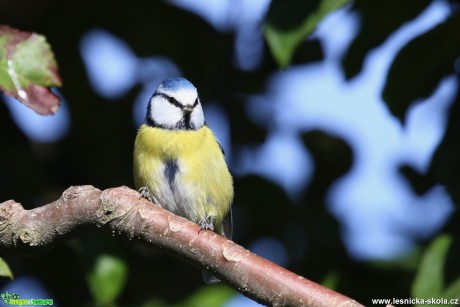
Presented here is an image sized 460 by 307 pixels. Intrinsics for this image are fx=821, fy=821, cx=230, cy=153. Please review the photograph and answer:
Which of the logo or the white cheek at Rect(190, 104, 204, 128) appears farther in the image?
the white cheek at Rect(190, 104, 204, 128)

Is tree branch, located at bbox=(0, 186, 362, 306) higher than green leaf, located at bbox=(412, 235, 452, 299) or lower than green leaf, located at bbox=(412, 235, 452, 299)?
lower

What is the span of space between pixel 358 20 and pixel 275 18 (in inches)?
18.7

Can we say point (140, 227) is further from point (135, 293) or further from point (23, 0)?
point (23, 0)

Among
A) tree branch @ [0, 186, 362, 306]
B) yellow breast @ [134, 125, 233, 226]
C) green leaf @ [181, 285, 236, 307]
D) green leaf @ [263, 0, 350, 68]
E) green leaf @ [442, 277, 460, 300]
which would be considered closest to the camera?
tree branch @ [0, 186, 362, 306]

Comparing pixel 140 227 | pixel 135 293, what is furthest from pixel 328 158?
pixel 140 227

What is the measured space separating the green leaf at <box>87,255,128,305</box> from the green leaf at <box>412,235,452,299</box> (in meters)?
0.99

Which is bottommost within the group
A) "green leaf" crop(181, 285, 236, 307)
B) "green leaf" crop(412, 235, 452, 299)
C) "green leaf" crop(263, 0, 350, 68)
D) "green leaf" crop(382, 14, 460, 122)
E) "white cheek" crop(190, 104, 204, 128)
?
"green leaf" crop(412, 235, 452, 299)

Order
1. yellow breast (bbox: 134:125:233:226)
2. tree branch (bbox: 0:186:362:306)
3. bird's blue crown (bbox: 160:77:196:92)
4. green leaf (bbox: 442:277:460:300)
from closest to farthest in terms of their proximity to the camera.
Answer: tree branch (bbox: 0:186:362:306)
green leaf (bbox: 442:277:460:300)
yellow breast (bbox: 134:125:233:226)
bird's blue crown (bbox: 160:77:196:92)

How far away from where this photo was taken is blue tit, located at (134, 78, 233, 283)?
3.31 meters

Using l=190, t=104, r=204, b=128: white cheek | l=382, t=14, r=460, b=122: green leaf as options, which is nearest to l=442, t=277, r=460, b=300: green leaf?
l=382, t=14, r=460, b=122: green leaf

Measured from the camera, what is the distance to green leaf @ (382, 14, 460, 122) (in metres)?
2.77

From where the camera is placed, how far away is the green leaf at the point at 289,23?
2.50m

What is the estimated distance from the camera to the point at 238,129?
3725 millimetres

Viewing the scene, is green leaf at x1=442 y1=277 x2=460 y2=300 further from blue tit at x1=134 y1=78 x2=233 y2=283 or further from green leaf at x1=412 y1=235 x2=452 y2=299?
blue tit at x1=134 y1=78 x2=233 y2=283
